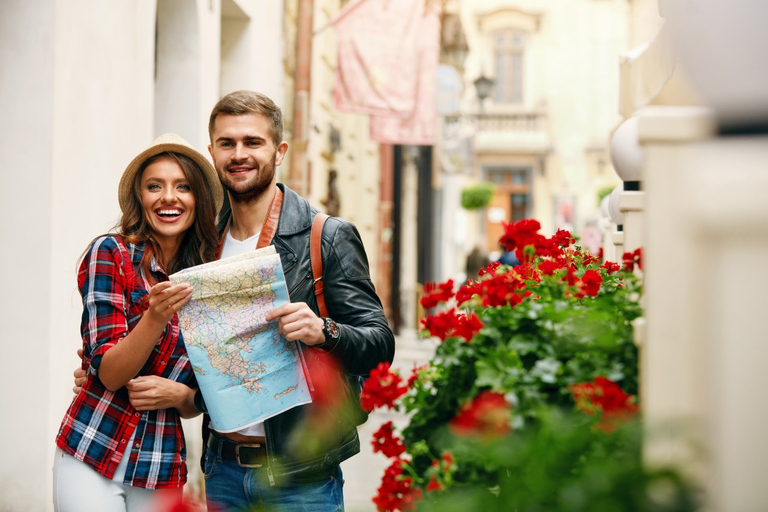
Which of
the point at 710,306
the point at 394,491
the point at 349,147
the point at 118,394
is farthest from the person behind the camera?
the point at 349,147

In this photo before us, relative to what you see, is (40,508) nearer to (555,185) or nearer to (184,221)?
(184,221)

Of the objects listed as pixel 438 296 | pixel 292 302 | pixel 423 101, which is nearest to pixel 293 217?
pixel 292 302

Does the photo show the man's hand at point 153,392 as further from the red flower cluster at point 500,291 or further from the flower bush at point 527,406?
the red flower cluster at point 500,291

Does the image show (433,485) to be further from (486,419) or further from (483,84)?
(483,84)

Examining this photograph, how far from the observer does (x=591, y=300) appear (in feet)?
6.81

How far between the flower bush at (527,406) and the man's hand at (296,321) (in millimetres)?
378

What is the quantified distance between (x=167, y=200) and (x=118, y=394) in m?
0.55

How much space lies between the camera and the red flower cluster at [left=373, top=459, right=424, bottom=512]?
1806 mm

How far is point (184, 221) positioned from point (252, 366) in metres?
0.50

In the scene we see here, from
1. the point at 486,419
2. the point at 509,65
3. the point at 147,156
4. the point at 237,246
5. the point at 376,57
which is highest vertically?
the point at 509,65

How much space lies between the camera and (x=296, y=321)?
248 cm

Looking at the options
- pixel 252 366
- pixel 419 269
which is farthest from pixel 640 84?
pixel 419 269

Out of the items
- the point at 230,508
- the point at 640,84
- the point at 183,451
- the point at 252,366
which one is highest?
the point at 640,84

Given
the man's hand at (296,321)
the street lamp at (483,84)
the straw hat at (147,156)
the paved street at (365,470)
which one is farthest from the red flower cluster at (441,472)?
the street lamp at (483,84)
